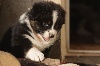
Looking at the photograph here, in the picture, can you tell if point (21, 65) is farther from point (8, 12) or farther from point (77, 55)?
point (77, 55)

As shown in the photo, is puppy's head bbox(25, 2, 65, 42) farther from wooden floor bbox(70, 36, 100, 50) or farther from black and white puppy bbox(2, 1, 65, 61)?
wooden floor bbox(70, 36, 100, 50)

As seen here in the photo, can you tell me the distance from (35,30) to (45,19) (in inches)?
4.8

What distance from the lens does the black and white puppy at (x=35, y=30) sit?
176 cm

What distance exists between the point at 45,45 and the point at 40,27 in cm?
23

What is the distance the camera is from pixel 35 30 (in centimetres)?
182

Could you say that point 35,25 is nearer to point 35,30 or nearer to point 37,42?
point 35,30

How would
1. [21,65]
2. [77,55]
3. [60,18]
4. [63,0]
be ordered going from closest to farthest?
[21,65], [60,18], [63,0], [77,55]

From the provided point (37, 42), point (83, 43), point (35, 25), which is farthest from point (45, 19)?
point (83, 43)

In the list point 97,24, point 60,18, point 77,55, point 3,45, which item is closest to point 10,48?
point 3,45

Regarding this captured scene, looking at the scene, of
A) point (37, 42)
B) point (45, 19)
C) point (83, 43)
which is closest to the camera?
point (45, 19)

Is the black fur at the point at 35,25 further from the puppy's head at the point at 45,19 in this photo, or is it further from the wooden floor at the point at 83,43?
the wooden floor at the point at 83,43

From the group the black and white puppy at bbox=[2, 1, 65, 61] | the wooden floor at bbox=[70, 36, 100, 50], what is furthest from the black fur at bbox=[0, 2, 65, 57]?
the wooden floor at bbox=[70, 36, 100, 50]

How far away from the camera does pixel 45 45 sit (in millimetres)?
1957

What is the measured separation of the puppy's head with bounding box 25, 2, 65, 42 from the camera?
175 centimetres
